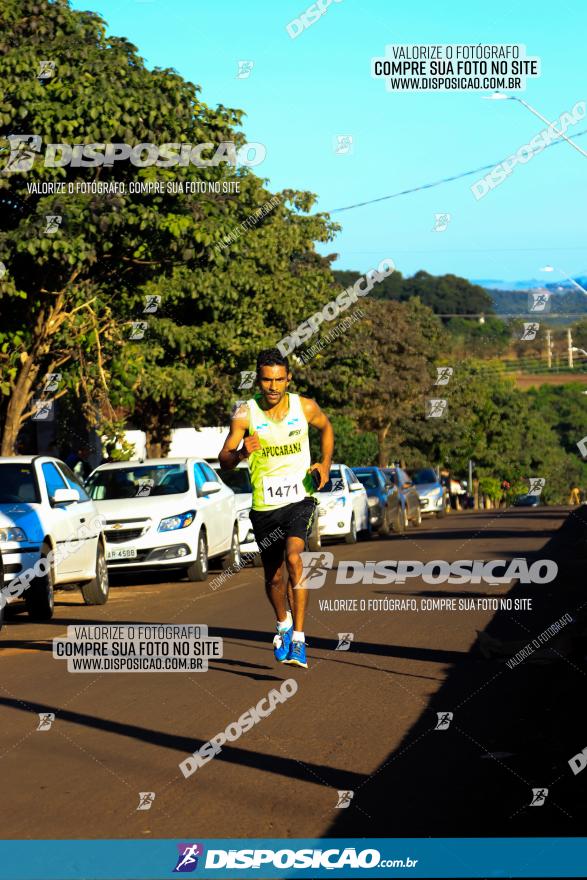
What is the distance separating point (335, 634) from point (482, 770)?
5511mm

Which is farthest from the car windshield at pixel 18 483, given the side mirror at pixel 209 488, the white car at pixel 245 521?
the white car at pixel 245 521

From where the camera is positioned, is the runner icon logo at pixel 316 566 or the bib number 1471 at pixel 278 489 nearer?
the bib number 1471 at pixel 278 489

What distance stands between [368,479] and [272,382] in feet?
72.4

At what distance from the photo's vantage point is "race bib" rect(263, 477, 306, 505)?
10008 millimetres

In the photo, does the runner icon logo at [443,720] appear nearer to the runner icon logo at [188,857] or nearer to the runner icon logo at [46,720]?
the runner icon logo at [46,720]

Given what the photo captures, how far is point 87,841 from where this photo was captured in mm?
5668

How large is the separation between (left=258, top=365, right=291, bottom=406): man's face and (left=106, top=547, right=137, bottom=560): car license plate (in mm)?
8971

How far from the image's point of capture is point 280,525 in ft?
32.9

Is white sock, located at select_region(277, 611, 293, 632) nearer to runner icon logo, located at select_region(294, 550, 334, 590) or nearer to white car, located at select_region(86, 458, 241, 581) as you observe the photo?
runner icon logo, located at select_region(294, 550, 334, 590)

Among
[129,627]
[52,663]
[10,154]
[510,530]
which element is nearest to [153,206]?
[10,154]

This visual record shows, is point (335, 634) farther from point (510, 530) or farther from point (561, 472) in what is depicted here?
point (561, 472)

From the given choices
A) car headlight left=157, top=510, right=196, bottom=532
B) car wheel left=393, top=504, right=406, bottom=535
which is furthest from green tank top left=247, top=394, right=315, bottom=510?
car wheel left=393, top=504, right=406, bottom=535

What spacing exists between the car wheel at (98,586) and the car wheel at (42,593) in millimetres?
1544

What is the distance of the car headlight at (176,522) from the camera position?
18.5 meters
